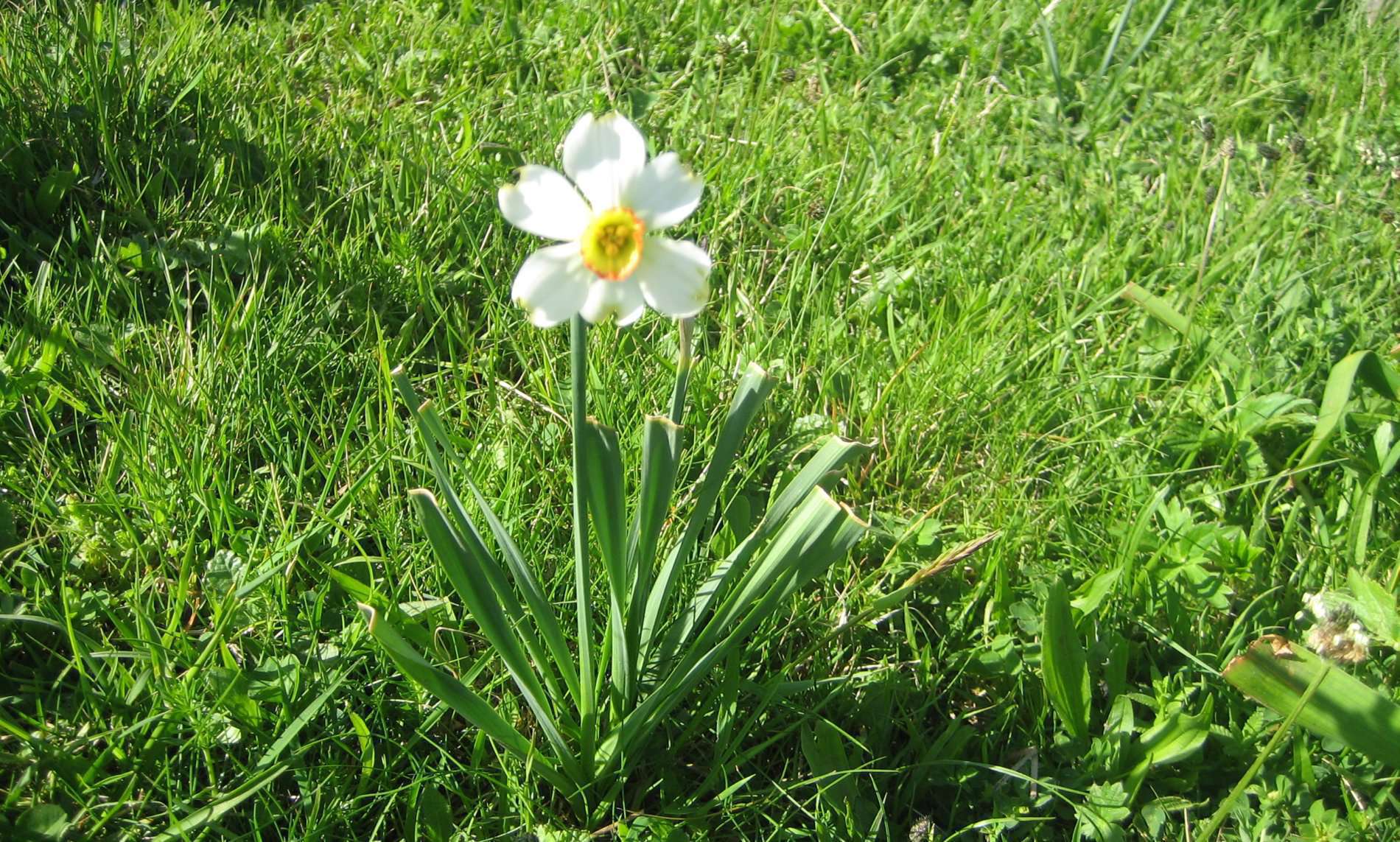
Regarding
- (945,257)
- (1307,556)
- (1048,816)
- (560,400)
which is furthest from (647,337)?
(1307,556)

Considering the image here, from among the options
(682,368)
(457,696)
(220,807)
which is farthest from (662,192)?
(220,807)

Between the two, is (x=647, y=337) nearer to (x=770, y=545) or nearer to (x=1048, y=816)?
(x=770, y=545)

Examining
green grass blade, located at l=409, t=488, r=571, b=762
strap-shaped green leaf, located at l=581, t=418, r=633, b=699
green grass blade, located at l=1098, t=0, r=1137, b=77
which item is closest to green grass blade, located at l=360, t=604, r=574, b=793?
green grass blade, located at l=409, t=488, r=571, b=762

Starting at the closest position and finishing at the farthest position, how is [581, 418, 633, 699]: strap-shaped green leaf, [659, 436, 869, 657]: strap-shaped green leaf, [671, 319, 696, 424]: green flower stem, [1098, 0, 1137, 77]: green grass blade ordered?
1. [671, 319, 696, 424]: green flower stem
2. [581, 418, 633, 699]: strap-shaped green leaf
3. [659, 436, 869, 657]: strap-shaped green leaf
4. [1098, 0, 1137, 77]: green grass blade

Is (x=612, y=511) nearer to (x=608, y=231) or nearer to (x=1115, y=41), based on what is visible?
(x=608, y=231)

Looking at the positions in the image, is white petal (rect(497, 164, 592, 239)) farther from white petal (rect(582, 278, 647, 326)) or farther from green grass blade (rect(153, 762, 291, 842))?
green grass blade (rect(153, 762, 291, 842))

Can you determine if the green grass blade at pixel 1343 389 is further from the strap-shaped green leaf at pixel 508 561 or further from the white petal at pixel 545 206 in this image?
the white petal at pixel 545 206
